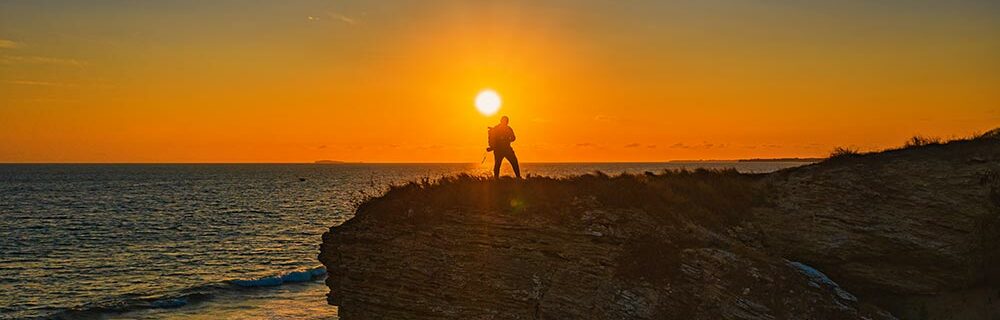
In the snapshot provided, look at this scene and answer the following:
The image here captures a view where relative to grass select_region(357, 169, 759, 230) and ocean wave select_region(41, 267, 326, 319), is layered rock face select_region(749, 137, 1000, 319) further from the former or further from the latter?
ocean wave select_region(41, 267, 326, 319)

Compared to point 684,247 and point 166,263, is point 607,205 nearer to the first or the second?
point 684,247

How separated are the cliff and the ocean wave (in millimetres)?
19160

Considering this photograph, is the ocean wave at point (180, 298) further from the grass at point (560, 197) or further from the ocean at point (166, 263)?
the grass at point (560, 197)

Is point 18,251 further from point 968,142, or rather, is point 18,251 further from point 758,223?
point 968,142

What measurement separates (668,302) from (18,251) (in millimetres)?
49755

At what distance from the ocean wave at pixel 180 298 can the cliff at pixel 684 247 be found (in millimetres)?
19160

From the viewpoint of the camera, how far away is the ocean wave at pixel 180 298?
3031 cm

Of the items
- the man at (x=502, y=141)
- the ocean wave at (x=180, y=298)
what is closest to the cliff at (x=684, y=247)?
the man at (x=502, y=141)

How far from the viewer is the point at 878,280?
1703 cm

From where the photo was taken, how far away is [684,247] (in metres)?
14.9

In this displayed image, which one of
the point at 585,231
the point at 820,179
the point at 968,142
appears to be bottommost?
the point at 585,231

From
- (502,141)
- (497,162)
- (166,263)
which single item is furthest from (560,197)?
(166,263)

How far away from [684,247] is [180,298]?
89.7 feet

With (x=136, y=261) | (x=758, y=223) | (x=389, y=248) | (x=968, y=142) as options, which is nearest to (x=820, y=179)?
(x=758, y=223)
